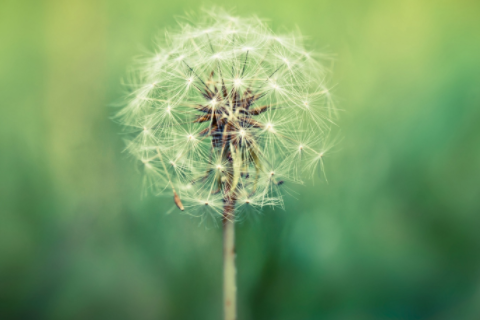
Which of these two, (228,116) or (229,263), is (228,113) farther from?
(229,263)

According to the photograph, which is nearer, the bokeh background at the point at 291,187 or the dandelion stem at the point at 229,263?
the dandelion stem at the point at 229,263

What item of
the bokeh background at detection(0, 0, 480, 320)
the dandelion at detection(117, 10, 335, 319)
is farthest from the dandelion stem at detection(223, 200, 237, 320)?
the bokeh background at detection(0, 0, 480, 320)

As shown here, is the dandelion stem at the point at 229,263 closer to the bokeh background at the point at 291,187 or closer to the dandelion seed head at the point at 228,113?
the dandelion seed head at the point at 228,113

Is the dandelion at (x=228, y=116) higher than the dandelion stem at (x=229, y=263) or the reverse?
higher

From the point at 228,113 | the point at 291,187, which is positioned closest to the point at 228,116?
the point at 228,113

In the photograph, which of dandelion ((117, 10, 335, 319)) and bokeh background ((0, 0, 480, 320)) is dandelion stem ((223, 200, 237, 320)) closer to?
dandelion ((117, 10, 335, 319))

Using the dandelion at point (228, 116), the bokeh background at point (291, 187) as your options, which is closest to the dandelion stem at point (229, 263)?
the dandelion at point (228, 116)
